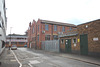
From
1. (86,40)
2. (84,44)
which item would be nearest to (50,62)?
(84,44)

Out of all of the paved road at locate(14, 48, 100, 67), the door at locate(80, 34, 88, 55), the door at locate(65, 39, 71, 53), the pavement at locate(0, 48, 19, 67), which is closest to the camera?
the paved road at locate(14, 48, 100, 67)

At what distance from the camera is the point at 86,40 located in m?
14.1

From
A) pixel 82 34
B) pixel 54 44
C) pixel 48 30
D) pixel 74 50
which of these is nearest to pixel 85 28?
pixel 82 34

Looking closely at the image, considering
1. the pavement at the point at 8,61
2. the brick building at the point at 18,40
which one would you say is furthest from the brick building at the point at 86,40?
the brick building at the point at 18,40

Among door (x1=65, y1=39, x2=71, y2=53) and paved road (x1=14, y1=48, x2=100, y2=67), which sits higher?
door (x1=65, y1=39, x2=71, y2=53)

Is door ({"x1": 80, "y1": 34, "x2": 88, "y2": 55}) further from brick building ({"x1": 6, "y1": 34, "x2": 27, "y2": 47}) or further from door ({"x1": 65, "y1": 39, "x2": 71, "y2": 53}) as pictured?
brick building ({"x1": 6, "y1": 34, "x2": 27, "y2": 47})

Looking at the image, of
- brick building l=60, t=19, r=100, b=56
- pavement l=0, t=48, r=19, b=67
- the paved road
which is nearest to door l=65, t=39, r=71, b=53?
brick building l=60, t=19, r=100, b=56

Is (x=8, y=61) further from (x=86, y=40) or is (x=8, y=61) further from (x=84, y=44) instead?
(x=86, y=40)

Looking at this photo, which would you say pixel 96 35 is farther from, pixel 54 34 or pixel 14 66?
pixel 54 34

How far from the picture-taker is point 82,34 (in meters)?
14.8

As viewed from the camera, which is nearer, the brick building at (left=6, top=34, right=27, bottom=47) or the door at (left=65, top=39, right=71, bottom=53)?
the door at (left=65, top=39, right=71, bottom=53)

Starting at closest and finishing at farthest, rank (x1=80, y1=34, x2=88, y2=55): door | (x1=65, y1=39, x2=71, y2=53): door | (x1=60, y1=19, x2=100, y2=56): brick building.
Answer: (x1=60, y1=19, x2=100, y2=56): brick building
(x1=80, y1=34, x2=88, y2=55): door
(x1=65, y1=39, x2=71, y2=53): door

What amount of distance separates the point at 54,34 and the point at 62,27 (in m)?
4.24

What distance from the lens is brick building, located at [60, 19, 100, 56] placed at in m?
12.4
